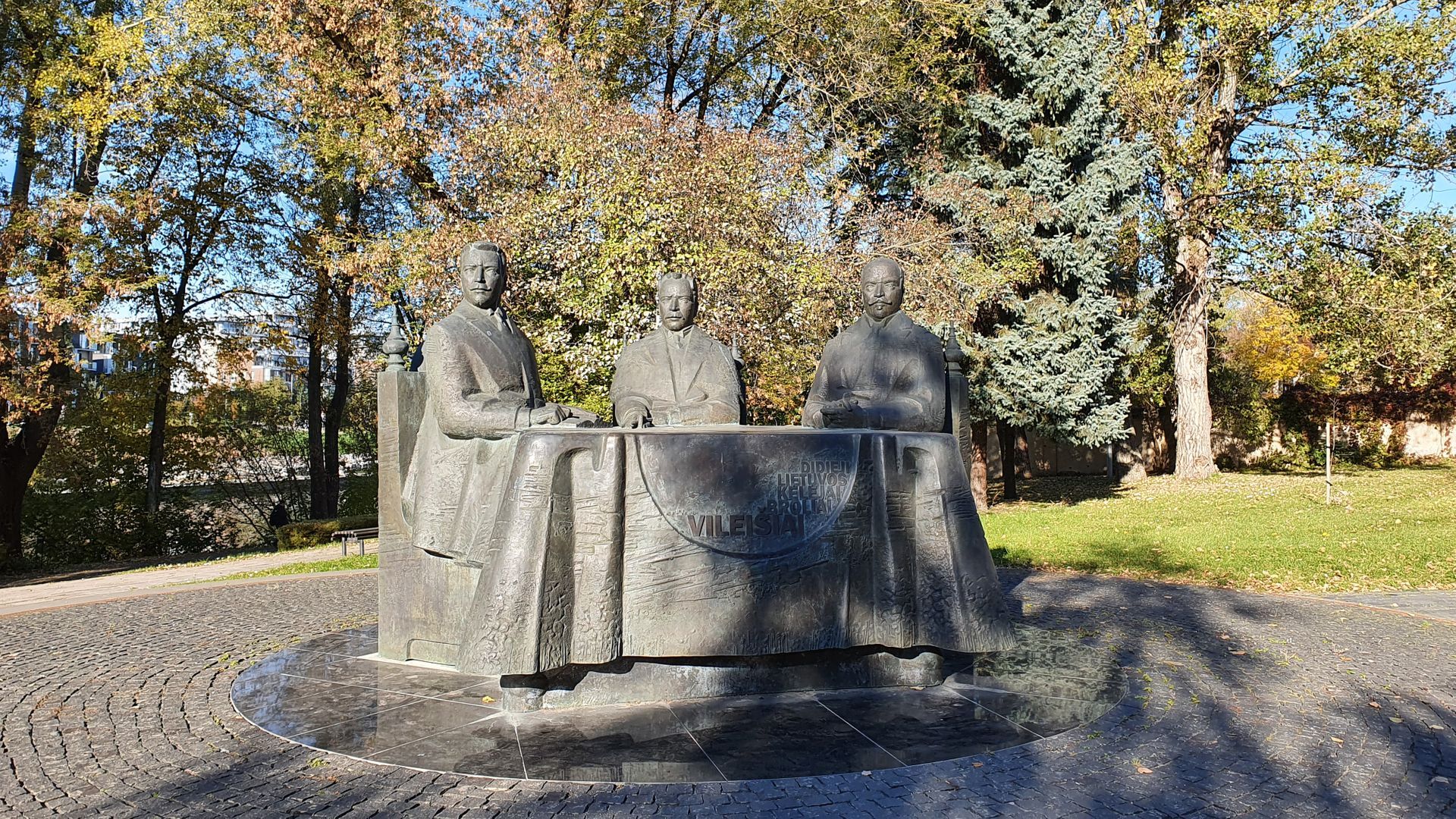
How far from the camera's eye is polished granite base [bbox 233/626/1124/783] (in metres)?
4.13

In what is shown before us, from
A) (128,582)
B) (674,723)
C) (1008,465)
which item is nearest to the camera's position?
(674,723)

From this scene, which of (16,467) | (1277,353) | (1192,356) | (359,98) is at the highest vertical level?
(359,98)

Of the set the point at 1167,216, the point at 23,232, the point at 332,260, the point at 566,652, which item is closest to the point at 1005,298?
the point at 1167,216

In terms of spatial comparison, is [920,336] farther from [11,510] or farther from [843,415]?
[11,510]

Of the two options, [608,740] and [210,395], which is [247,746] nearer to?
[608,740]

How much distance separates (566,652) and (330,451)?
17680 mm

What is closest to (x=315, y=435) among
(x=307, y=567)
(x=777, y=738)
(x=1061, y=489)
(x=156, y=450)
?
(x=156, y=450)

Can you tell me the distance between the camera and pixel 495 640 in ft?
14.9

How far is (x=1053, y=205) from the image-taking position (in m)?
17.5

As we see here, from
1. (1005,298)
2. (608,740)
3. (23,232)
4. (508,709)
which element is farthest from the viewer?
(1005,298)

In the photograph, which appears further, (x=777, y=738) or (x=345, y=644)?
(x=345, y=644)

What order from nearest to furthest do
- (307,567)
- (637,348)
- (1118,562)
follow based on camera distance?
(637,348)
(1118,562)
(307,567)

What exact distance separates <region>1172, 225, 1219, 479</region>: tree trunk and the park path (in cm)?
1748

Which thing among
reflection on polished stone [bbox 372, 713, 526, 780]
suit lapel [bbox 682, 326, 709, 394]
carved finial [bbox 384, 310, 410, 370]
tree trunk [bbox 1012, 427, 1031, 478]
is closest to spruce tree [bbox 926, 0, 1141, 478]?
tree trunk [bbox 1012, 427, 1031, 478]
